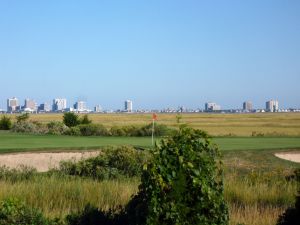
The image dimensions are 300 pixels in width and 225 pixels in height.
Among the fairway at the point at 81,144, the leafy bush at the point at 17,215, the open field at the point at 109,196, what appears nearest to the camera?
the leafy bush at the point at 17,215

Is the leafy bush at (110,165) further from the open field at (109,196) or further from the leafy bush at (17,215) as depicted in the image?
the leafy bush at (17,215)

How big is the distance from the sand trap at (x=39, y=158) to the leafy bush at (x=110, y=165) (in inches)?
204

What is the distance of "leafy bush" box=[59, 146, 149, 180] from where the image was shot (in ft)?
48.5

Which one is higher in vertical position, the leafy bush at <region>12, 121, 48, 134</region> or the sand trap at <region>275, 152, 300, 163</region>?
the leafy bush at <region>12, 121, 48, 134</region>

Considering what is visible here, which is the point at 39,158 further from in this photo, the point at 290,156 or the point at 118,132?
the point at 118,132

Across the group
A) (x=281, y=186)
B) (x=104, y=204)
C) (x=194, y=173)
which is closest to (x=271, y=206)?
(x=281, y=186)

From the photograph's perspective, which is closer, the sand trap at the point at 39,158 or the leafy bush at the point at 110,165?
the leafy bush at the point at 110,165

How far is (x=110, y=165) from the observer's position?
15.8 m

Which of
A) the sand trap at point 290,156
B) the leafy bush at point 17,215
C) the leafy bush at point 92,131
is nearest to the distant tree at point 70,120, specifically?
the leafy bush at point 92,131

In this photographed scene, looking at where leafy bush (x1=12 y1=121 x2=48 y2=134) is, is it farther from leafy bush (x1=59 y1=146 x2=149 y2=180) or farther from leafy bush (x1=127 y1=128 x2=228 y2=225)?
leafy bush (x1=127 y1=128 x2=228 y2=225)

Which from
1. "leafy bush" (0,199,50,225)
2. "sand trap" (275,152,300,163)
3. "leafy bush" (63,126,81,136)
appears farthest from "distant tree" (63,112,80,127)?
"leafy bush" (0,199,50,225)

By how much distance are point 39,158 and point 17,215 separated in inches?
623

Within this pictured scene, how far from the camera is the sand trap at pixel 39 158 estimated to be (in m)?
21.2

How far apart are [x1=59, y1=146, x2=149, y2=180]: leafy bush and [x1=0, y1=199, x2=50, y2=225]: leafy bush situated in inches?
283
